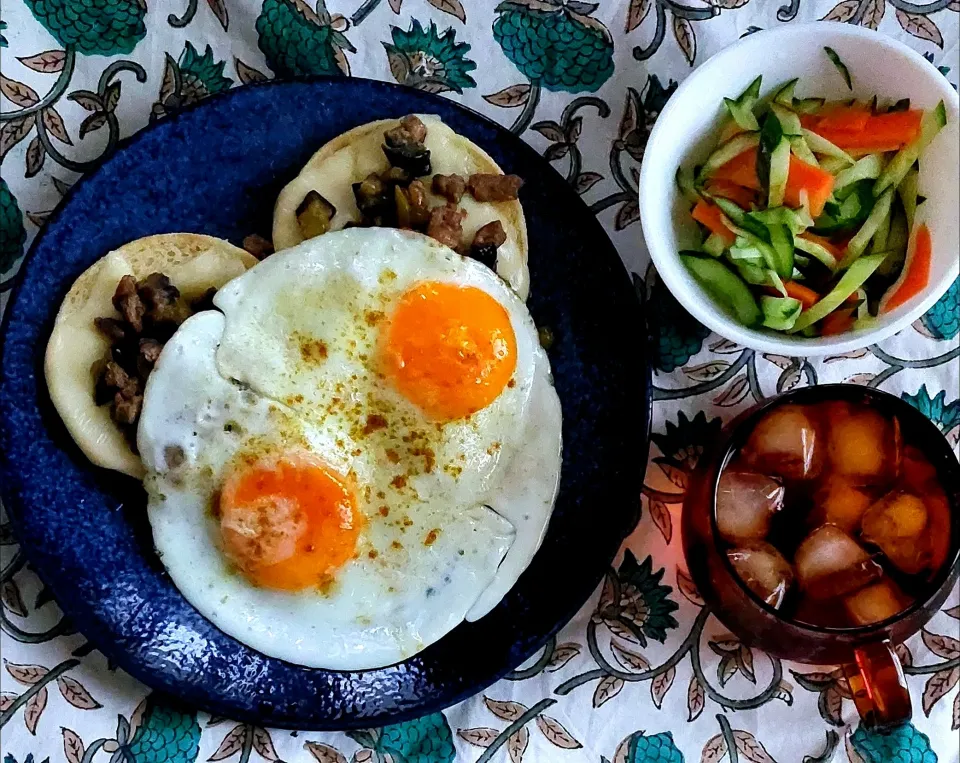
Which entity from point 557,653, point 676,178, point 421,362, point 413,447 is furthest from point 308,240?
point 557,653

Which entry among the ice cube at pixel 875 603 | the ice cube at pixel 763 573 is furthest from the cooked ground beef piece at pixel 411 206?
the ice cube at pixel 875 603

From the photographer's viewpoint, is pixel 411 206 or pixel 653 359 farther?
pixel 653 359

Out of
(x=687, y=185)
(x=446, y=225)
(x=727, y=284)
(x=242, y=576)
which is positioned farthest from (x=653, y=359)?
(x=242, y=576)

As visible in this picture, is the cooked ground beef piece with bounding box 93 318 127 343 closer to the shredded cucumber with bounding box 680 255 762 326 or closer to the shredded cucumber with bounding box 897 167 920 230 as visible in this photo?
the shredded cucumber with bounding box 680 255 762 326

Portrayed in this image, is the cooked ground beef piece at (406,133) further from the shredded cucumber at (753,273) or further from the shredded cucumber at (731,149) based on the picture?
the shredded cucumber at (753,273)

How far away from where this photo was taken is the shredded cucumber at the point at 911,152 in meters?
1.95

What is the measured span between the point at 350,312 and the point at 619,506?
31.3 inches

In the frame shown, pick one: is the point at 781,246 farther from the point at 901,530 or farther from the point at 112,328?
the point at 112,328

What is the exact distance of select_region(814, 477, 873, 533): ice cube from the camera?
6.68 feet

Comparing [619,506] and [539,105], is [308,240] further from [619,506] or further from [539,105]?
[619,506]

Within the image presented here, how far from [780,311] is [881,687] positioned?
2.74ft

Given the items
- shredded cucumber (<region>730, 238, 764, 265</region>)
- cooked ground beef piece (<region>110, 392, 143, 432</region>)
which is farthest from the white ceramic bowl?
cooked ground beef piece (<region>110, 392, 143, 432</region>)

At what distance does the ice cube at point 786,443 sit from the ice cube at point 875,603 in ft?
0.92

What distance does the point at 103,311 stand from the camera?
2.00 meters
